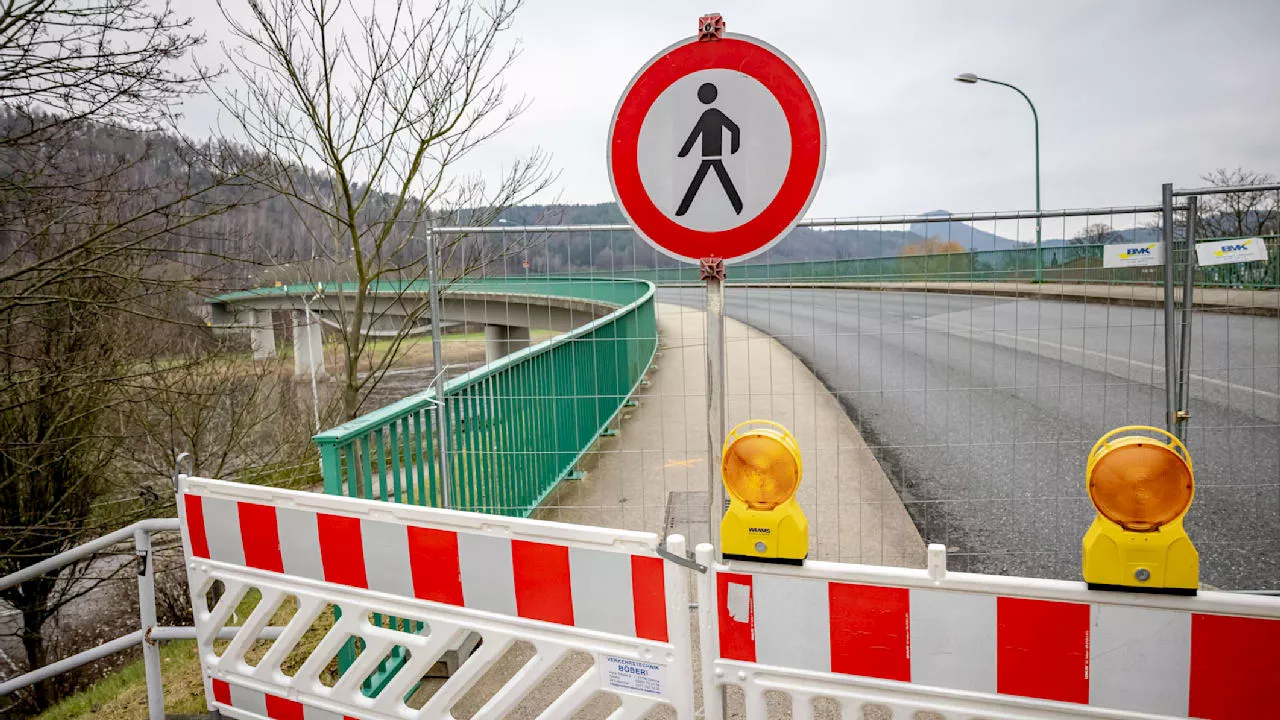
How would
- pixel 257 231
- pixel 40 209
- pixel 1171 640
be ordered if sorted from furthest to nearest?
pixel 257 231, pixel 40 209, pixel 1171 640

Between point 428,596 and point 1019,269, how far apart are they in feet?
11.2

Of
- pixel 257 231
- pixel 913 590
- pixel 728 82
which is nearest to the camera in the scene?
pixel 913 590

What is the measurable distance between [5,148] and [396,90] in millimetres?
2962

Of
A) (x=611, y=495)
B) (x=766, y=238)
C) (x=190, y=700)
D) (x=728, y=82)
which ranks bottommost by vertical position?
(x=190, y=700)

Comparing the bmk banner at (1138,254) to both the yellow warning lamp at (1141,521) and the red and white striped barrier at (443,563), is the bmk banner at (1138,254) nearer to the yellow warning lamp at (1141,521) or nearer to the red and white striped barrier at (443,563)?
the yellow warning lamp at (1141,521)

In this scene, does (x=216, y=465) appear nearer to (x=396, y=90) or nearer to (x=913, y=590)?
(x=396, y=90)

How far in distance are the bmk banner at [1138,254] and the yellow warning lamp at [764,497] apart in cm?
300

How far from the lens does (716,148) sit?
2.26 m

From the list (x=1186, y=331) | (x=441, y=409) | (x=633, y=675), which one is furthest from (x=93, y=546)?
(x=1186, y=331)

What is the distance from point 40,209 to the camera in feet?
20.7

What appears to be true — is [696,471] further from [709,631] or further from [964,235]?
[709,631]

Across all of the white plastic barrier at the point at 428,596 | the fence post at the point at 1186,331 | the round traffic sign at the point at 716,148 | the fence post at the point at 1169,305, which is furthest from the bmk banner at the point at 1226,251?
the white plastic barrier at the point at 428,596

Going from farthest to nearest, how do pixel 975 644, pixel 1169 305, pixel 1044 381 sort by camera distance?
pixel 1044 381, pixel 1169 305, pixel 975 644

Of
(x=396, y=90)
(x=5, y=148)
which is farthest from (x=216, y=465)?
(x=396, y=90)
